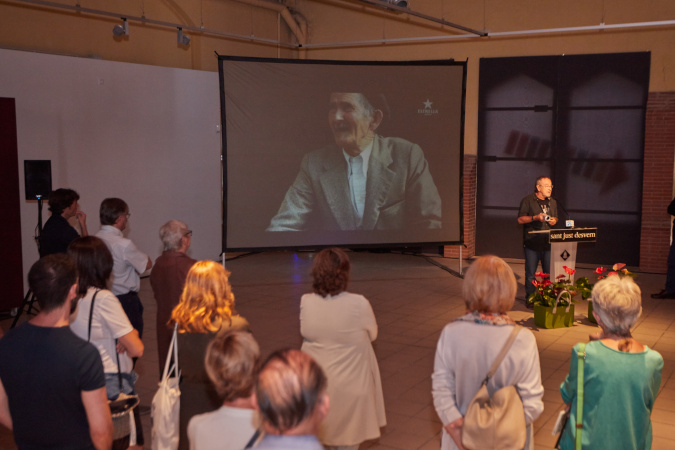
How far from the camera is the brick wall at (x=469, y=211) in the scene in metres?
12.1

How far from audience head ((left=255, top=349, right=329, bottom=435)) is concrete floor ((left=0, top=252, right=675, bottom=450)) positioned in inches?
117

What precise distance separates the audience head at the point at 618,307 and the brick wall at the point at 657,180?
8726 mm

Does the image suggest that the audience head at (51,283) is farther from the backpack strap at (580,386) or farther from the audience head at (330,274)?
the backpack strap at (580,386)

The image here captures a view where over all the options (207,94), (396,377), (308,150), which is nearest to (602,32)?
(308,150)

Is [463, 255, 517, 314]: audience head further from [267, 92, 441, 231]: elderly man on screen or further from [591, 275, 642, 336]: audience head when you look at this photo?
[267, 92, 441, 231]: elderly man on screen

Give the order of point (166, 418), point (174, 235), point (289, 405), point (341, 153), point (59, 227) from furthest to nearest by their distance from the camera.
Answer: point (341, 153)
point (59, 227)
point (174, 235)
point (166, 418)
point (289, 405)

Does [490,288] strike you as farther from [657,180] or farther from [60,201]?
[657,180]

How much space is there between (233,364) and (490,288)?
1.11 metres

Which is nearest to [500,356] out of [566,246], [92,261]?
[92,261]

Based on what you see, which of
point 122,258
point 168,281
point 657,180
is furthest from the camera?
point 657,180

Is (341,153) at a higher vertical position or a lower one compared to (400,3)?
lower

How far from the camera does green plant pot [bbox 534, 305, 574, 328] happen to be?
7.37 metres

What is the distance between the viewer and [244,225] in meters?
9.27

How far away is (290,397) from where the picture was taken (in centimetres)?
170
